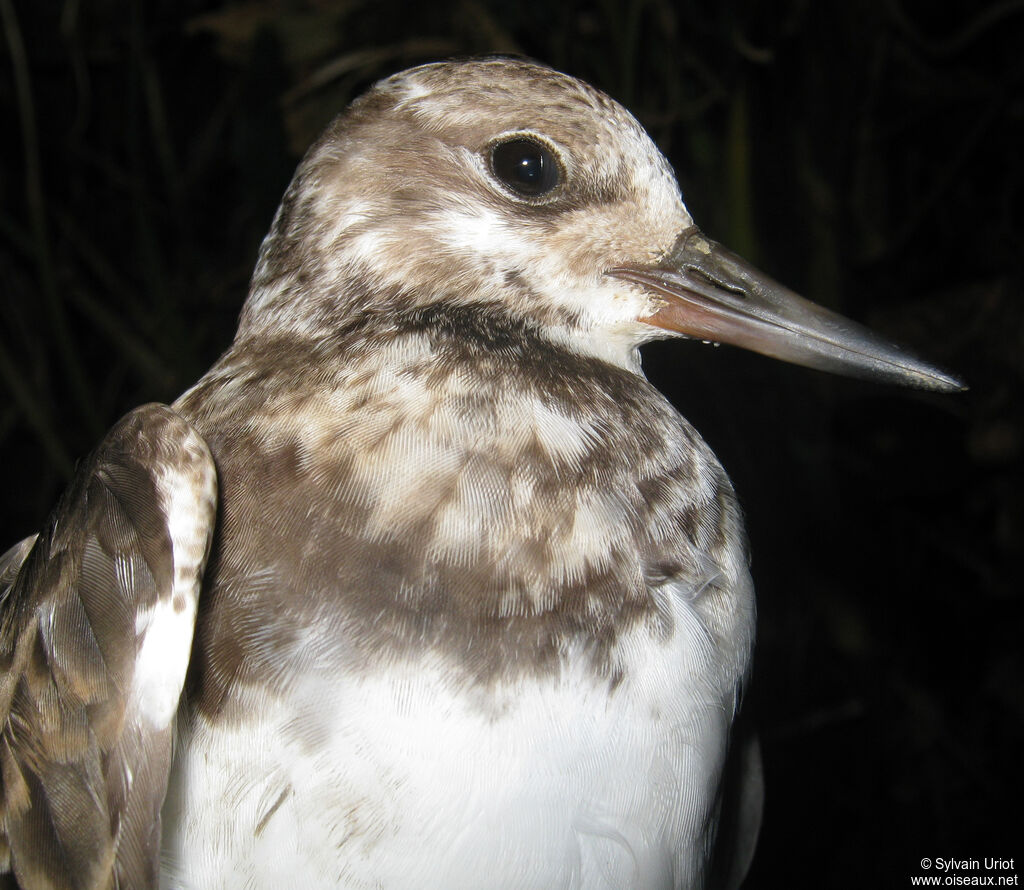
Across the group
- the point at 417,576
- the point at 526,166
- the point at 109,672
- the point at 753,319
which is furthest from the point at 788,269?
the point at 109,672

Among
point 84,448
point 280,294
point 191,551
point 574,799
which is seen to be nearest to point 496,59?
point 280,294

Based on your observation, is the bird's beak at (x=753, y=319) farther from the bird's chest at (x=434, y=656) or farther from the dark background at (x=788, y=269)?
the dark background at (x=788, y=269)

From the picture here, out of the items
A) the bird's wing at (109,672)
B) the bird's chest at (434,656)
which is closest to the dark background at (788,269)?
the bird's chest at (434,656)

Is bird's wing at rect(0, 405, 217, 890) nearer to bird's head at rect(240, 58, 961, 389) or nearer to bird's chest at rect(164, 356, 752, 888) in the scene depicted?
bird's chest at rect(164, 356, 752, 888)

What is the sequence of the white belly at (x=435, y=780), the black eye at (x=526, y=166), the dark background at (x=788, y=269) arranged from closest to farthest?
the white belly at (x=435, y=780)
the black eye at (x=526, y=166)
the dark background at (x=788, y=269)

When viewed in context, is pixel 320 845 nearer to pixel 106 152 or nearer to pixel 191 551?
pixel 191 551

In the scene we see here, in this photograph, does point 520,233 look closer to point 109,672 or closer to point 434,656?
point 434,656
